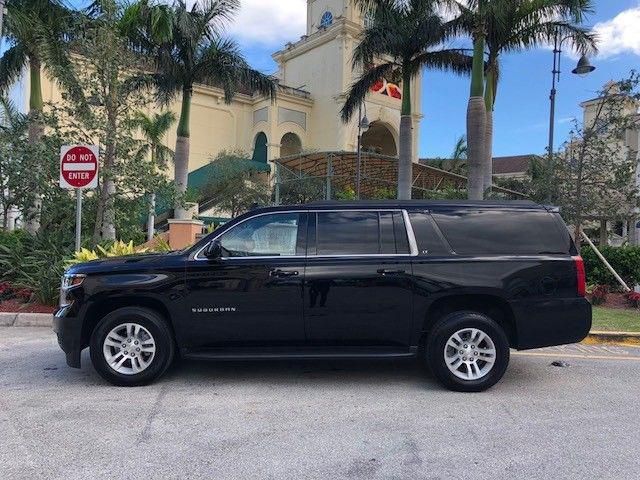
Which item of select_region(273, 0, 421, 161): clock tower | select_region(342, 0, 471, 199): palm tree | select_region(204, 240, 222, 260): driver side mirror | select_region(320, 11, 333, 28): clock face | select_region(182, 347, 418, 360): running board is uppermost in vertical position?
select_region(320, 11, 333, 28): clock face

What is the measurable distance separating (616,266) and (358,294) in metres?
11.5

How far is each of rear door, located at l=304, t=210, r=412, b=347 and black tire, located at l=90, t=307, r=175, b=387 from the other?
1415 millimetres

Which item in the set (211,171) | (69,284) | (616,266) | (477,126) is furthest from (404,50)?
(211,171)

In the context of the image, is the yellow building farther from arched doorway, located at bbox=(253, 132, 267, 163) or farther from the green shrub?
the green shrub

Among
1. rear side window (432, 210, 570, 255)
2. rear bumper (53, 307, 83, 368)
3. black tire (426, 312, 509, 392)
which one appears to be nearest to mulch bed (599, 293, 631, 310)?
rear side window (432, 210, 570, 255)

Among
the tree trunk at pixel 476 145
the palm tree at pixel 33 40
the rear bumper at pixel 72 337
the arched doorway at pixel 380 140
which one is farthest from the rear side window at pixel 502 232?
the arched doorway at pixel 380 140

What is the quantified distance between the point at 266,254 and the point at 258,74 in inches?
619

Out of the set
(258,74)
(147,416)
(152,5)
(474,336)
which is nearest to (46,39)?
(152,5)

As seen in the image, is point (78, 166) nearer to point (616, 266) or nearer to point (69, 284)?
point (69, 284)

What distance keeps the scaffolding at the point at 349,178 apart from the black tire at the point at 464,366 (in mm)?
21026

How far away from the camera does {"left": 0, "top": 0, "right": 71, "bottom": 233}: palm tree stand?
13.5 meters

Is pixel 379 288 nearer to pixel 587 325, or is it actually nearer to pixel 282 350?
pixel 282 350

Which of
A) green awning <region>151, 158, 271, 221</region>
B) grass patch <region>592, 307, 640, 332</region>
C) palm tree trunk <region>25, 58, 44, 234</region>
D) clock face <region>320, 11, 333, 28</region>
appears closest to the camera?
grass patch <region>592, 307, 640, 332</region>

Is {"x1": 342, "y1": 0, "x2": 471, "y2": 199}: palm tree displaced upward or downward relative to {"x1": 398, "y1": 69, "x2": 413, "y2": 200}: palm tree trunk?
upward
